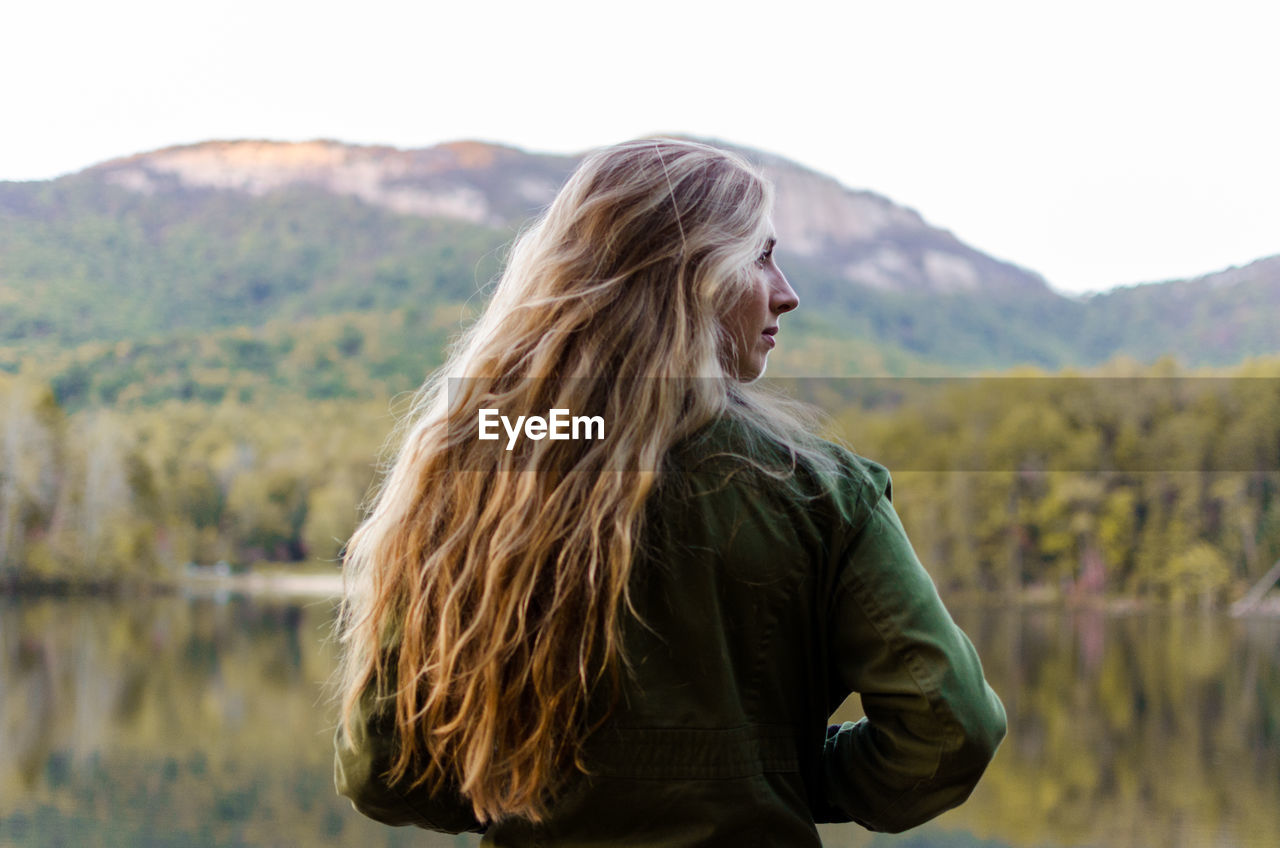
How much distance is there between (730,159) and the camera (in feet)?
2.99

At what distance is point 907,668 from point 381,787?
1.41ft

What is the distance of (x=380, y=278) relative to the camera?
233 ft

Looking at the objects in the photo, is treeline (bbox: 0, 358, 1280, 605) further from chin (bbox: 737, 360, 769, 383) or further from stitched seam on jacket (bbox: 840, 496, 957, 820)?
stitched seam on jacket (bbox: 840, 496, 957, 820)

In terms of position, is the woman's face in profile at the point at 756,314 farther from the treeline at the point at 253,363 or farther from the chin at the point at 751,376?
the treeline at the point at 253,363

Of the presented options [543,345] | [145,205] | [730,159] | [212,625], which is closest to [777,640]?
[543,345]

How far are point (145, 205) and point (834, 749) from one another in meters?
84.3

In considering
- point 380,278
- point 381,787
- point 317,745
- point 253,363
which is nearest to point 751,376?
point 381,787

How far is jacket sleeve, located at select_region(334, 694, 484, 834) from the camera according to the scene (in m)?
0.89

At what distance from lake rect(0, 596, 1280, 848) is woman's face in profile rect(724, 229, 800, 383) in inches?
193

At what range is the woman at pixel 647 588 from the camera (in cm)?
80

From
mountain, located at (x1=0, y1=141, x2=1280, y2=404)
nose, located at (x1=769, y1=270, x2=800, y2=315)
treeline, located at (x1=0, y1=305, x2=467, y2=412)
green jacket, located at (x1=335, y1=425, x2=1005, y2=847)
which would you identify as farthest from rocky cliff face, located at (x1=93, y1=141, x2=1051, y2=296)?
green jacket, located at (x1=335, y1=425, x2=1005, y2=847)

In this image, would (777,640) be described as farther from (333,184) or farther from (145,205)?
(333,184)

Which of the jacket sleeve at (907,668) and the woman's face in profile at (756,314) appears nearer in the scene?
the jacket sleeve at (907,668)

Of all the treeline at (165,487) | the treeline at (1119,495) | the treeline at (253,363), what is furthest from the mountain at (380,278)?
the treeline at (1119,495)
